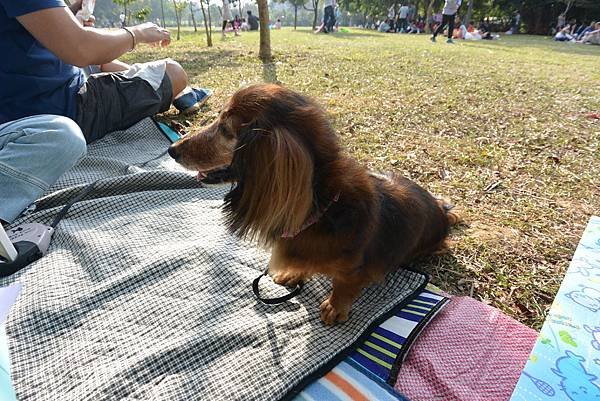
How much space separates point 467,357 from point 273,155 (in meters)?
1.28

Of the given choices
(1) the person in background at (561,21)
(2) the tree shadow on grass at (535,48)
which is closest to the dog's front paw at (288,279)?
(2) the tree shadow on grass at (535,48)

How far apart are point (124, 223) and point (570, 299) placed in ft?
8.54

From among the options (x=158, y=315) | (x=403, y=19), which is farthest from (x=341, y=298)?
(x=403, y=19)

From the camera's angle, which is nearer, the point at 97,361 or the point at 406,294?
the point at 97,361

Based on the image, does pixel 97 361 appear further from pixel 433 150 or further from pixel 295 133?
pixel 433 150

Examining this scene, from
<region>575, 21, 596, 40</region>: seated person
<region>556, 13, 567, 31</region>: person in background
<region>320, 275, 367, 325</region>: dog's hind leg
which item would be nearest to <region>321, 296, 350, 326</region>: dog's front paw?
<region>320, 275, 367, 325</region>: dog's hind leg

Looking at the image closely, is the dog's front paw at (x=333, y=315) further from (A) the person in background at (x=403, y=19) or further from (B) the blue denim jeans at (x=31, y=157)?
(A) the person in background at (x=403, y=19)

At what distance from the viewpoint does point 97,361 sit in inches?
66.6

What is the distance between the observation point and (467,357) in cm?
175

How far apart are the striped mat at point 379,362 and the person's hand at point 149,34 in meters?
3.22

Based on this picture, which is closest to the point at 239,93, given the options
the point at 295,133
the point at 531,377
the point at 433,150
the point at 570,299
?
the point at 295,133

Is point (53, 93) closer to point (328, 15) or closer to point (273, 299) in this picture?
point (273, 299)

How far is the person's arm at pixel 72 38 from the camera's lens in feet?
8.39

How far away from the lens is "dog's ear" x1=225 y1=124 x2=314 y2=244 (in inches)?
60.7
